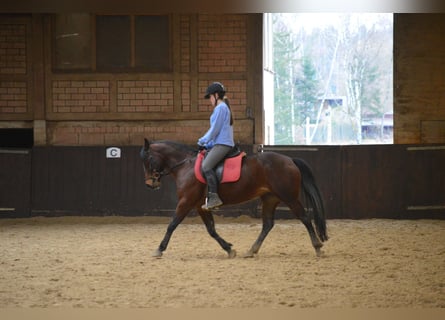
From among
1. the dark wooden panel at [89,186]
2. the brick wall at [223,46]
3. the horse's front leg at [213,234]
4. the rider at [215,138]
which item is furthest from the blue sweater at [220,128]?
the brick wall at [223,46]

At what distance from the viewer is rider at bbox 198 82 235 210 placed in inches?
328

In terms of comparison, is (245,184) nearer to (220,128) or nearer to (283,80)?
(220,128)

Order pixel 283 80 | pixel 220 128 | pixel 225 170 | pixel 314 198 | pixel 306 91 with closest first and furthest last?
1. pixel 220 128
2. pixel 314 198
3. pixel 225 170
4. pixel 306 91
5. pixel 283 80

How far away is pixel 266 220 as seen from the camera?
8.80m

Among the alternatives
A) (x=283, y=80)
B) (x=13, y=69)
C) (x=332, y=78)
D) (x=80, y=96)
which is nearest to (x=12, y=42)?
(x=13, y=69)

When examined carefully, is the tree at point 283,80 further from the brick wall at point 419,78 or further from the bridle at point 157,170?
the bridle at point 157,170

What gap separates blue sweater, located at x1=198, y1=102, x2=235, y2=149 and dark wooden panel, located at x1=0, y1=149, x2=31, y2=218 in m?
6.23

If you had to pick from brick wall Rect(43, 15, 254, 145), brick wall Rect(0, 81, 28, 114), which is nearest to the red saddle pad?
brick wall Rect(43, 15, 254, 145)

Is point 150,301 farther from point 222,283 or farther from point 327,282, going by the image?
point 327,282

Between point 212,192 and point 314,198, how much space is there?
1168 mm

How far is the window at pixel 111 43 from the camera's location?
45.4ft

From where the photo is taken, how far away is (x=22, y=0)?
1380 millimetres

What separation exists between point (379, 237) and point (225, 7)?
991 centimetres

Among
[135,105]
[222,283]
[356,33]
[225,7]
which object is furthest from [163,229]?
[356,33]
